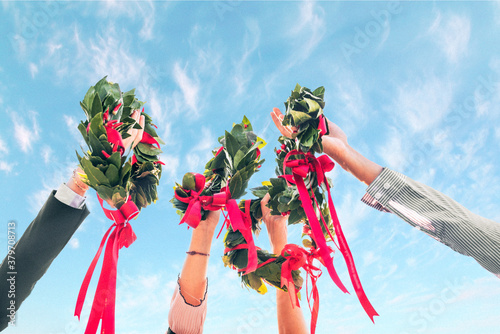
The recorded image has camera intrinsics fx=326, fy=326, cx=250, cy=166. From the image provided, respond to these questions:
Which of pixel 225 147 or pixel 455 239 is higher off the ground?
pixel 225 147

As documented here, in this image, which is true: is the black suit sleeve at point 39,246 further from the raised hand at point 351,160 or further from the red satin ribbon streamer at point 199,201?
the raised hand at point 351,160

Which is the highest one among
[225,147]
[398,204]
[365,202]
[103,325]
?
[225,147]

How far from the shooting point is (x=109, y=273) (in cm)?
114

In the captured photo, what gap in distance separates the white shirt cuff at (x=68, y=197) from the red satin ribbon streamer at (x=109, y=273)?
0.31ft

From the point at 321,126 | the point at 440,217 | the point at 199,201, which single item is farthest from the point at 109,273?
→ the point at 440,217

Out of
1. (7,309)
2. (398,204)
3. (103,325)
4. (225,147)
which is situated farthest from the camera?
(225,147)

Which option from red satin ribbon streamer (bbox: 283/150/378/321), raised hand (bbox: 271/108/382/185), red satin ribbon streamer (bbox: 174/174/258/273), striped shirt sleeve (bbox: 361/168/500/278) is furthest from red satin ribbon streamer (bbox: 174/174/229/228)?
striped shirt sleeve (bbox: 361/168/500/278)

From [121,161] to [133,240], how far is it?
302 millimetres

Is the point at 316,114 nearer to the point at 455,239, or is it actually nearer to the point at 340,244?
the point at 340,244

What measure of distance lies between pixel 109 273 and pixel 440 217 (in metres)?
1.23

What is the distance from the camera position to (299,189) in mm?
1369


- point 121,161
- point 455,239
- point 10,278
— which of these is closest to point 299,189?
point 455,239

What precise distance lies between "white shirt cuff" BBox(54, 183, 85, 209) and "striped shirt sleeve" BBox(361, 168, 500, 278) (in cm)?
115

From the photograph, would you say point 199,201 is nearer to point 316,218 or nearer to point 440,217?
point 316,218
